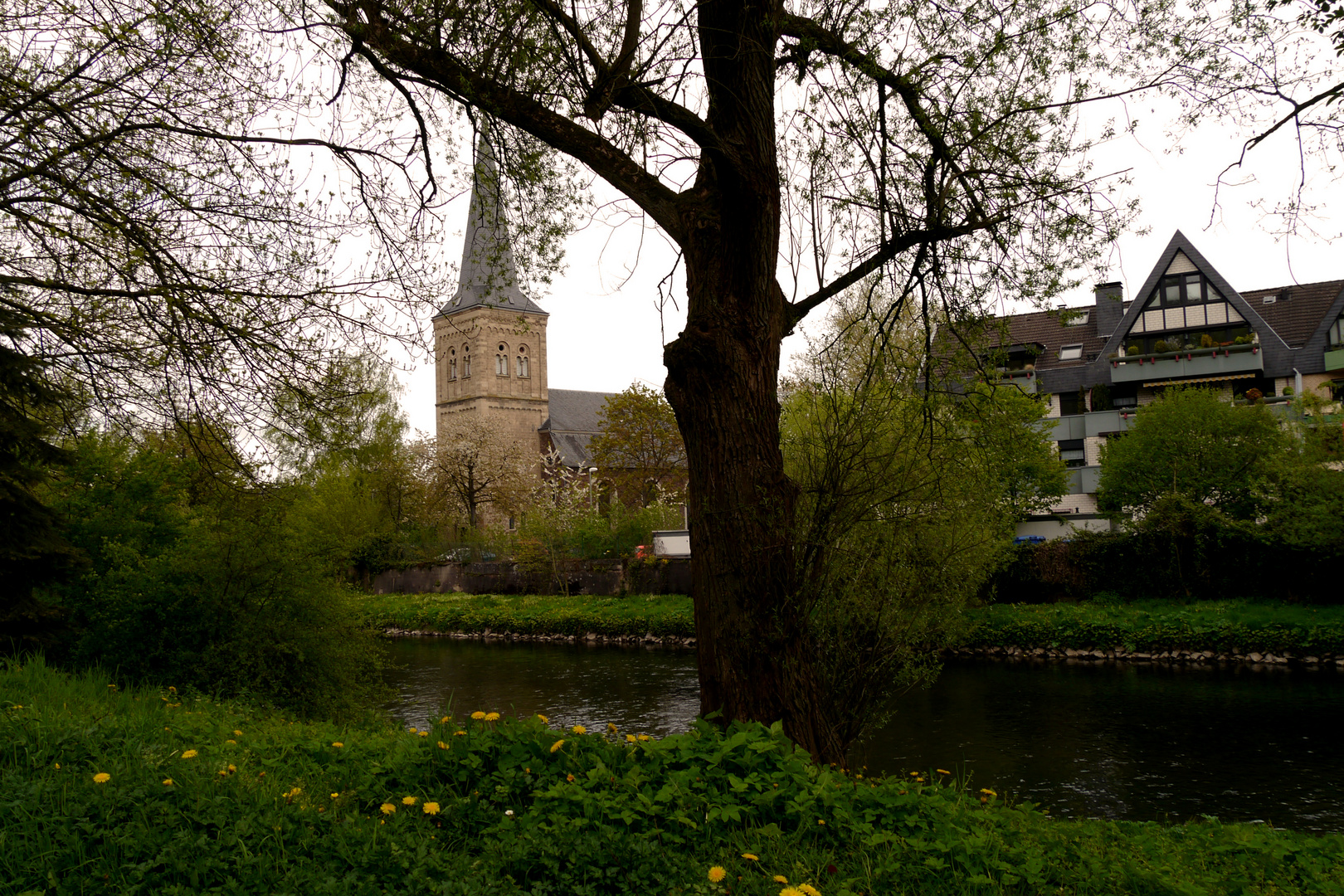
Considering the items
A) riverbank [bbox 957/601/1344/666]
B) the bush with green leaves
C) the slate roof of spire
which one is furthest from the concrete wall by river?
the slate roof of spire

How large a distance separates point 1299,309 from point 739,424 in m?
43.6

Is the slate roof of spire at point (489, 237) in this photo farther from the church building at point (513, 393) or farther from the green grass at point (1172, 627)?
the church building at point (513, 393)

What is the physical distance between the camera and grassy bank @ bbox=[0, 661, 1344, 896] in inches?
127

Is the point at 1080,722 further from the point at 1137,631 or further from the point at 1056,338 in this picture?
the point at 1056,338

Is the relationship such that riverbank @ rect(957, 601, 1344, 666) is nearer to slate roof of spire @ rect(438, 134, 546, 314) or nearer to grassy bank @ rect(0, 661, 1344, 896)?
slate roof of spire @ rect(438, 134, 546, 314)

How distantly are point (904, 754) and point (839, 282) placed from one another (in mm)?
8775

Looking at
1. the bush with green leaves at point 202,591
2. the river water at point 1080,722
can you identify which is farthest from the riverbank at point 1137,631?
the bush with green leaves at point 202,591

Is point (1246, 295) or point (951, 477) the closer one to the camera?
point (951, 477)

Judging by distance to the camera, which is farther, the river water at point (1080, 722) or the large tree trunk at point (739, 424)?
the river water at point (1080, 722)

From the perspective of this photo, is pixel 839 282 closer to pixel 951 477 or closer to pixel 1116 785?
pixel 951 477

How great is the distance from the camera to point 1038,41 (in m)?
6.49

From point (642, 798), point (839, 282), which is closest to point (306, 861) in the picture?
point (642, 798)

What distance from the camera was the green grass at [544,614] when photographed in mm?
28547

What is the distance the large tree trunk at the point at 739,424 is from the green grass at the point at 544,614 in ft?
68.9
